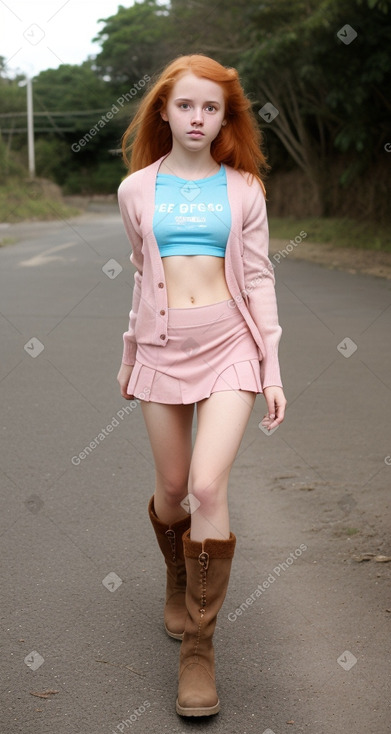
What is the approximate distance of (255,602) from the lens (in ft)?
12.7

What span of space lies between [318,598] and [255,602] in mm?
232

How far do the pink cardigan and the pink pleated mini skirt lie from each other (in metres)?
0.03

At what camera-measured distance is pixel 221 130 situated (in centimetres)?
330

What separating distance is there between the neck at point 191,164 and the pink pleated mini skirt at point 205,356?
0.41m

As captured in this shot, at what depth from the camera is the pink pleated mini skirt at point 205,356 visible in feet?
10.3

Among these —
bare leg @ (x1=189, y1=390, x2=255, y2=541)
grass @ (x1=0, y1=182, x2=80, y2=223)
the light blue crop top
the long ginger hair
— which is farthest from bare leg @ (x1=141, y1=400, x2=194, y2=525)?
grass @ (x1=0, y1=182, x2=80, y2=223)

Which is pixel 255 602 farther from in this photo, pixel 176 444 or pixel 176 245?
pixel 176 245

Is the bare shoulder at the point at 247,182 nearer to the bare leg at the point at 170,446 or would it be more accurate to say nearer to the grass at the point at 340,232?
the bare leg at the point at 170,446

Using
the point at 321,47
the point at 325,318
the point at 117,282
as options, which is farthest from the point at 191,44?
the point at 325,318

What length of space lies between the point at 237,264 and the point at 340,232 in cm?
2218

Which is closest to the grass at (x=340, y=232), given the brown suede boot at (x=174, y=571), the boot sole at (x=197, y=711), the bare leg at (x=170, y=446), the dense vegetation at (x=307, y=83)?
the dense vegetation at (x=307, y=83)

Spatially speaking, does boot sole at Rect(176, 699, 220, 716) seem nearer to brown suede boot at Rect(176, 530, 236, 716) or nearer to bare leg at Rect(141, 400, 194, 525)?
brown suede boot at Rect(176, 530, 236, 716)

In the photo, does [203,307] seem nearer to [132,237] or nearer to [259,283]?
[259,283]

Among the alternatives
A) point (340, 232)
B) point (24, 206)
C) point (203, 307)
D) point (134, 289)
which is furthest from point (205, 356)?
point (24, 206)
